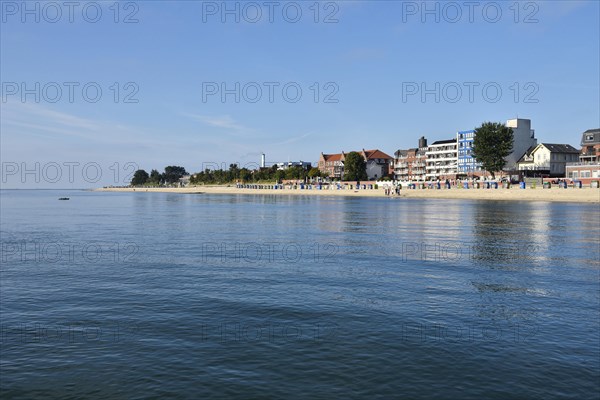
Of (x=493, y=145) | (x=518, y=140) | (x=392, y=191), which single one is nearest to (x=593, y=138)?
(x=493, y=145)

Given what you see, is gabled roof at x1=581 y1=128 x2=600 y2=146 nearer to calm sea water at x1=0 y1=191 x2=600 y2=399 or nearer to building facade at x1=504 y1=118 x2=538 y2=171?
building facade at x1=504 y1=118 x2=538 y2=171

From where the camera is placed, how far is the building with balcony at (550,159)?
16612 centimetres

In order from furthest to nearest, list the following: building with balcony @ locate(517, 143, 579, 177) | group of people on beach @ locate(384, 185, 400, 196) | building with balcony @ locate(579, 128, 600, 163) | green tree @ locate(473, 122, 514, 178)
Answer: building with balcony @ locate(517, 143, 579, 177), green tree @ locate(473, 122, 514, 178), group of people on beach @ locate(384, 185, 400, 196), building with balcony @ locate(579, 128, 600, 163)

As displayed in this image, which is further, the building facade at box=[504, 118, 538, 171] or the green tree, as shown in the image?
the building facade at box=[504, 118, 538, 171]

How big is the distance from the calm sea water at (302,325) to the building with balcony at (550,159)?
15056 centimetres

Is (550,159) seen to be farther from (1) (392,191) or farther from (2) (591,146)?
(1) (392,191)

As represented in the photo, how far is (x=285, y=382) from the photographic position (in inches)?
432

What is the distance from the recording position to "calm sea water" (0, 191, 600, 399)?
36.0 feet

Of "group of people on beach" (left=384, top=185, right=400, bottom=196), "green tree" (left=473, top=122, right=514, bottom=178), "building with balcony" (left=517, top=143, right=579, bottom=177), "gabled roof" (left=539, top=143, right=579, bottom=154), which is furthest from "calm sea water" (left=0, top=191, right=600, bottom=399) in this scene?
"gabled roof" (left=539, top=143, right=579, bottom=154)

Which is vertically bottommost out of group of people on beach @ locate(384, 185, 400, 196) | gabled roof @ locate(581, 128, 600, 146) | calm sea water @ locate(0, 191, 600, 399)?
calm sea water @ locate(0, 191, 600, 399)

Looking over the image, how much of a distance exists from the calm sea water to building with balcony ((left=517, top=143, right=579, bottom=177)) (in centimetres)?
15056

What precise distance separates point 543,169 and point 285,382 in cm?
17682

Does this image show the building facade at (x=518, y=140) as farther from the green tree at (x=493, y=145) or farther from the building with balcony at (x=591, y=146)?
the building with balcony at (x=591, y=146)

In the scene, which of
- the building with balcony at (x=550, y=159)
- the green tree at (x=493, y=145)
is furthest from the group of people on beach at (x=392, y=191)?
the building with balcony at (x=550, y=159)
